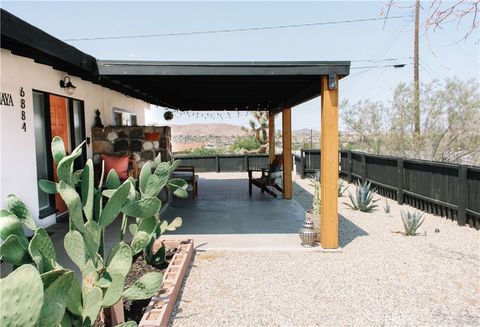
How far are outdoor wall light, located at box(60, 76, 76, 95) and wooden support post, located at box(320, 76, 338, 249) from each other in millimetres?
4167

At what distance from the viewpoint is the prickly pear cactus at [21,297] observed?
1315 mm

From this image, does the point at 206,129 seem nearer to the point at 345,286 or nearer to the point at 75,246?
the point at 345,286

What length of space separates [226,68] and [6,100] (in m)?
2.83

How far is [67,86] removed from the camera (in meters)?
6.41

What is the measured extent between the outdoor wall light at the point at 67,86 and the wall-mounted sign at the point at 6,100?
59.5 inches

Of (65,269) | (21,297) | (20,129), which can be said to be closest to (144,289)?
(65,269)

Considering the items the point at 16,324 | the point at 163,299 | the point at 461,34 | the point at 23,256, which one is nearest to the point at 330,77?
the point at 461,34

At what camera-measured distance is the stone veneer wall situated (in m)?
7.83

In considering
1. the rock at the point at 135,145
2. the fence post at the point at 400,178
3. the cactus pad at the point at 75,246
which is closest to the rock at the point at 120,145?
the rock at the point at 135,145

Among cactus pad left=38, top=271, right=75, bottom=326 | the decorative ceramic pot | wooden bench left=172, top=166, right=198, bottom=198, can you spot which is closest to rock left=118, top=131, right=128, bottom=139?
wooden bench left=172, top=166, right=198, bottom=198

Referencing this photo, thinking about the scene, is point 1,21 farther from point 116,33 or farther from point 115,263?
point 116,33

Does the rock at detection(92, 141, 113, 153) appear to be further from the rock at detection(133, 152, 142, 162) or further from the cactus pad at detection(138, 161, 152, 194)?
the cactus pad at detection(138, 161, 152, 194)

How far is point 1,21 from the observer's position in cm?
333

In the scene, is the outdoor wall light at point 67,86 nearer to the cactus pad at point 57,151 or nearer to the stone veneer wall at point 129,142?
the stone veneer wall at point 129,142
